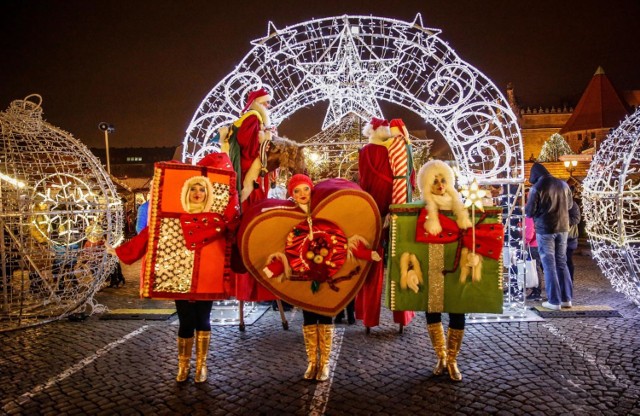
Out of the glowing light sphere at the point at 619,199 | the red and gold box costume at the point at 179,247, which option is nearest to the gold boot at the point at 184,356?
the red and gold box costume at the point at 179,247

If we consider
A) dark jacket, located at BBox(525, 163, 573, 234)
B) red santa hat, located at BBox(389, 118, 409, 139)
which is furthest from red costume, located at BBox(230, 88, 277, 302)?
dark jacket, located at BBox(525, 163, 573, 234)

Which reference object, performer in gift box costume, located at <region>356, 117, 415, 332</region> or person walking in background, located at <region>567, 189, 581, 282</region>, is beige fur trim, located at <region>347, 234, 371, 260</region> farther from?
person walking in background, located at <region>567, 189, 581, 282</region>

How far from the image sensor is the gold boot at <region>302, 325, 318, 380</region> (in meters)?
4.29

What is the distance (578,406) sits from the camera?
3.76 m

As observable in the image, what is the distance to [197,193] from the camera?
13.5ft

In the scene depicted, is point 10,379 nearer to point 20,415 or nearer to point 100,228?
point 20,415

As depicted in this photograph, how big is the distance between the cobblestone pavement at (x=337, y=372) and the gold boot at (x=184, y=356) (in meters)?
0.10

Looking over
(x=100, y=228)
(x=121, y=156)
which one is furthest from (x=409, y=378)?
(x=121, y=156)

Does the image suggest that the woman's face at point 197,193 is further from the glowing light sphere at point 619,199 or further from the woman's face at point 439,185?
the glowing light sphere at point 619,199

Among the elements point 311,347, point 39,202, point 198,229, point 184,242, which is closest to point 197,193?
point 198,229

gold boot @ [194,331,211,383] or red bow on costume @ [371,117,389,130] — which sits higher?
red bow on costume @ [371,117,389,130]

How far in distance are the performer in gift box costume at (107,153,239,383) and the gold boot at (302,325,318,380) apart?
0.83 m

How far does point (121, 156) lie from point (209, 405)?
4907cm

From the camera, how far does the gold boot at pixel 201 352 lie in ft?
14.3
